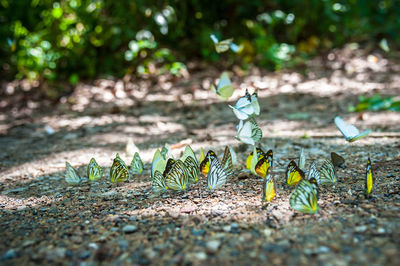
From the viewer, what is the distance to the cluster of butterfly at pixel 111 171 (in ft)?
7.02

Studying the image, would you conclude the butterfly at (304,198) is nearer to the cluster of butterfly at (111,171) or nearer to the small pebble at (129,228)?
the small pebble at (129,228)

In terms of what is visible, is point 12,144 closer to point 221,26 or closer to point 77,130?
point 77,130

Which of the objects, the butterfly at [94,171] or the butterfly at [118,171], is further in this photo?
the butterfly at [94,171]

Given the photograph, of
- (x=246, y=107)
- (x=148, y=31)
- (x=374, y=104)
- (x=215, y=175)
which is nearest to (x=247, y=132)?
(x=246, y=107)

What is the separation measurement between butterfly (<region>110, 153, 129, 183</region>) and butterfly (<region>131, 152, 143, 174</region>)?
13 centimetres

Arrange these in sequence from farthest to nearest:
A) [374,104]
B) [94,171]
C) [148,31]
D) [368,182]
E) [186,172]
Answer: [148,31]
[374,104]
[94,171]
[186,172]
[368,182]

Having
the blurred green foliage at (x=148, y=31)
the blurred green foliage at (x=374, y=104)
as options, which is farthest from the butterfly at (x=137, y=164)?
the blurred green foliage at (x=148, y=31)

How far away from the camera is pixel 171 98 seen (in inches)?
191

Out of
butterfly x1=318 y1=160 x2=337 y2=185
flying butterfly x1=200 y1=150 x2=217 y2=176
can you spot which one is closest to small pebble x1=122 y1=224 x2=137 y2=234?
flying butterfly x1=200 y1=150 x2=217 y2=176

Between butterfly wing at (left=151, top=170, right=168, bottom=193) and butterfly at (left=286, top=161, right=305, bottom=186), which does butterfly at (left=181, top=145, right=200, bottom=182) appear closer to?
butterfly wing at (left=151, top=170, right=168, bottom=193)

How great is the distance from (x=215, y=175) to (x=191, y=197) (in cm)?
17

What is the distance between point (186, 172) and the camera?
2.02 meters

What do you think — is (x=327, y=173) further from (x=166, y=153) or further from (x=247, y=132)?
(x=166, y=153)

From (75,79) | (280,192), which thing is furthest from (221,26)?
(280,192)
